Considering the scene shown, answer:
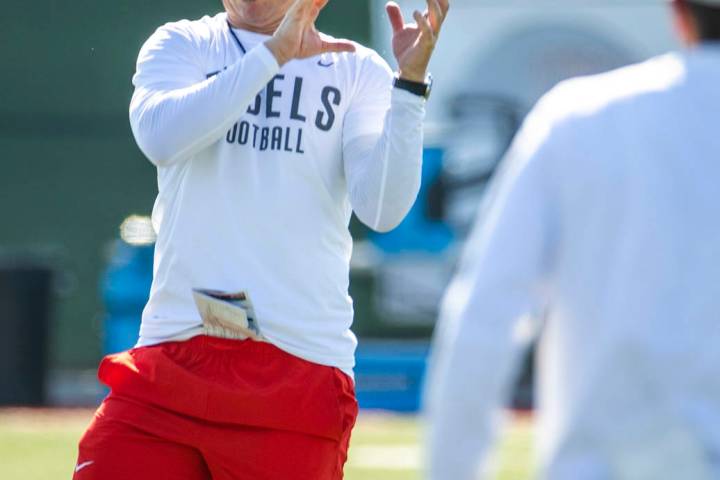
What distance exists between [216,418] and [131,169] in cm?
1112

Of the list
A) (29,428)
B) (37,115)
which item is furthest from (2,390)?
(37,115)

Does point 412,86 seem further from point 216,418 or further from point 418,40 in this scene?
point 216,418

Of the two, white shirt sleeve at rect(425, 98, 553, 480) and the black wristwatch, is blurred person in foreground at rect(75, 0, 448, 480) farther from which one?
white shirt sleeve at rect(425, 98, 553, 480)

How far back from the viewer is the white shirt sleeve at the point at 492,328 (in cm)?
230

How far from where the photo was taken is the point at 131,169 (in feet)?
47.3

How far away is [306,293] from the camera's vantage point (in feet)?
11.7

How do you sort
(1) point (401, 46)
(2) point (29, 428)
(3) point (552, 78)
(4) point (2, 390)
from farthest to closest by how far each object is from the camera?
(3) point (552, 78) → (4) point (2, 390) → (2) point (29, 428) → (1) point (401, 46)

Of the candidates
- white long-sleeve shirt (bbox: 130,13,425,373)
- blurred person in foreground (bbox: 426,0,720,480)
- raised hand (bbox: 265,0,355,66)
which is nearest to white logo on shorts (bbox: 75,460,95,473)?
white long-sleeve shirt (bbox: 130,13,425,373)

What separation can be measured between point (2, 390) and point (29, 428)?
1216mm

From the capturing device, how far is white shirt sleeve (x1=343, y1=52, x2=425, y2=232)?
3406 millimetres

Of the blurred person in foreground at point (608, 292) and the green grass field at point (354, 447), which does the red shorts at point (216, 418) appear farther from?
the green grass field at point (354, 447)

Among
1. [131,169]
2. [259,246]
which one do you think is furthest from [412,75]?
[131,169]

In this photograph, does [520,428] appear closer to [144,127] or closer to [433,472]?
[144,127]

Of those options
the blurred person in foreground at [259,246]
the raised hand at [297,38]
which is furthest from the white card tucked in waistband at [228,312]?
the raised hand at [297,38]
